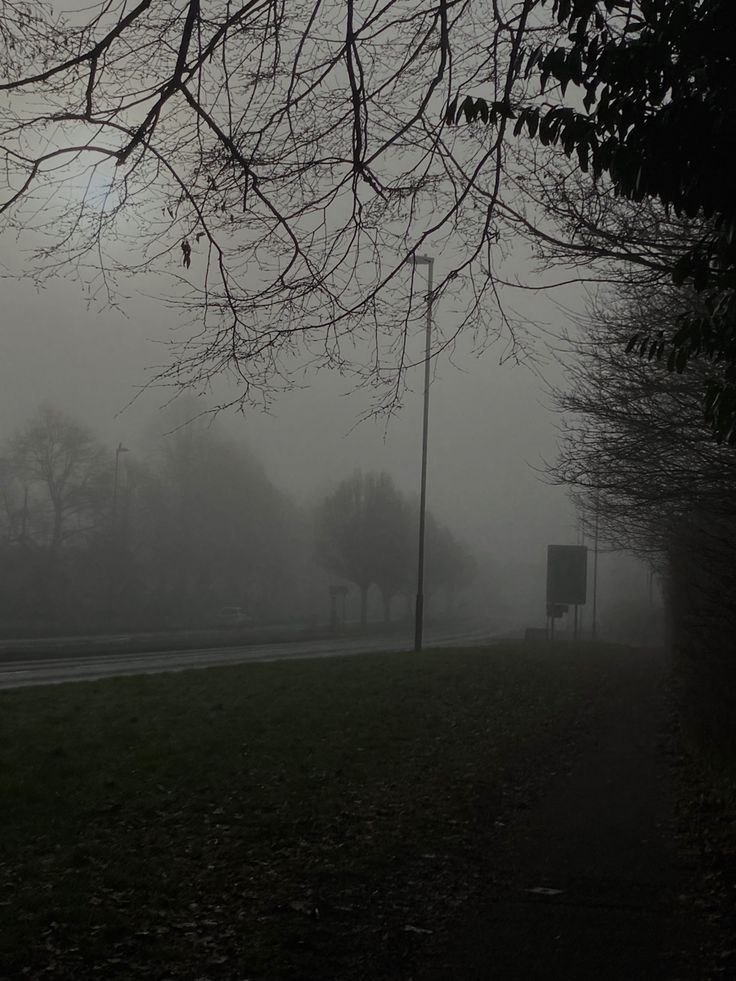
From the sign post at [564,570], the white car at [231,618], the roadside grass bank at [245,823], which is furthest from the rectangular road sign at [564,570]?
the roadside grass bank at [245,823]

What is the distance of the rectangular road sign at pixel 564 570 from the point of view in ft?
143

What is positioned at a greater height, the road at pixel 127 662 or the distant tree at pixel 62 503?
the distant tree at pixel 62 503

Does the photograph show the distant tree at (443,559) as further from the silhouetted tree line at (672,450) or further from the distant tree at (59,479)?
the silhouetted tree line at (672,450)

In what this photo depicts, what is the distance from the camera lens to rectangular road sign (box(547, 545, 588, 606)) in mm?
43719

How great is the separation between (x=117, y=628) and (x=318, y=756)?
39.3m

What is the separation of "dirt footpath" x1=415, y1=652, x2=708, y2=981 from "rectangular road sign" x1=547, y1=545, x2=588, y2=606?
33.1 metres

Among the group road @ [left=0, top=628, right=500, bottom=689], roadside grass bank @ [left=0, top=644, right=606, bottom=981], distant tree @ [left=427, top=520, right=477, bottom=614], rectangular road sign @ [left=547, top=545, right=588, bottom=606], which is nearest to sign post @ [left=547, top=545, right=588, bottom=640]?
rectangular road sign @ [left=547, top=545, right=588, bottom=606]

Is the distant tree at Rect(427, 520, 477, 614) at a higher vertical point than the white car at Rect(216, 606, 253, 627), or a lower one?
higher

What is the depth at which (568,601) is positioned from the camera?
4331 cm

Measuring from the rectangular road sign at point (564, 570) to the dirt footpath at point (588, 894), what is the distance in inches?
1303

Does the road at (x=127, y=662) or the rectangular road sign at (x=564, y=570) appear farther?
the rectangular road sign at (x=564, y=570)

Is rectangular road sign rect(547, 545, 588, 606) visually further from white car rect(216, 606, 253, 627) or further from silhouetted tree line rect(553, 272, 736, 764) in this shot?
silhouetted tree line rect(553, 272, 736, 764)

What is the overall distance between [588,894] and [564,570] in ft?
126

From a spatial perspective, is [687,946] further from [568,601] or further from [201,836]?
[568,601]
